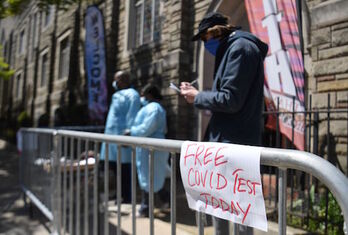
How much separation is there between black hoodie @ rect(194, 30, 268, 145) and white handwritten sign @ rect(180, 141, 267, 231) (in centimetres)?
66

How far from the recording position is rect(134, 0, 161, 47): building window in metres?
7.70

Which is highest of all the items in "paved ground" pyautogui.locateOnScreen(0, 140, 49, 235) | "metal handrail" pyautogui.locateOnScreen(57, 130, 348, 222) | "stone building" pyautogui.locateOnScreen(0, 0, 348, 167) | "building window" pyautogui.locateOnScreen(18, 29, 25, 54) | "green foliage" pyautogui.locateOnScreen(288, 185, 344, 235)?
"building window" pyautogui.locateOnScreen(18, 29, 25, 54)

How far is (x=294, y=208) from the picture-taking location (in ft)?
11.9

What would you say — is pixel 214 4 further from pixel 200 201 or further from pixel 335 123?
pixel 200 201

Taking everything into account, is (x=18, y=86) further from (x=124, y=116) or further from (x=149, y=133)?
(x=149, y=133)

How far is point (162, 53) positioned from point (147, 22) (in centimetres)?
142

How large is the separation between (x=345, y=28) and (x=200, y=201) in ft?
10.9

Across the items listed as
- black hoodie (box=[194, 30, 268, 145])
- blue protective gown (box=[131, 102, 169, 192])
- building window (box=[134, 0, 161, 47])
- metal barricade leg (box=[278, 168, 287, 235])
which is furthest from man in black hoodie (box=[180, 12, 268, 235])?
building window (box=[134, 0, 161, 47])

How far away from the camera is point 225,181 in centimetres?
124

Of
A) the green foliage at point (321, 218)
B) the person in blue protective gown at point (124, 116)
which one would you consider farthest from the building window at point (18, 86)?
the green foliage at point (321, 218)

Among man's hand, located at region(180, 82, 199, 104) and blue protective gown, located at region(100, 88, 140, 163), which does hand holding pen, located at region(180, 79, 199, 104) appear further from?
blue protective gown, located at region(100, 88, 140, 163)

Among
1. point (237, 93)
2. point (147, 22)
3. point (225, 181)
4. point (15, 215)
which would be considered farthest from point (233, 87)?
point (147, 22)

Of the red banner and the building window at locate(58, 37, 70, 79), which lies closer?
the red banner

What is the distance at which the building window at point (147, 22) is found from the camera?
7.70 meters
